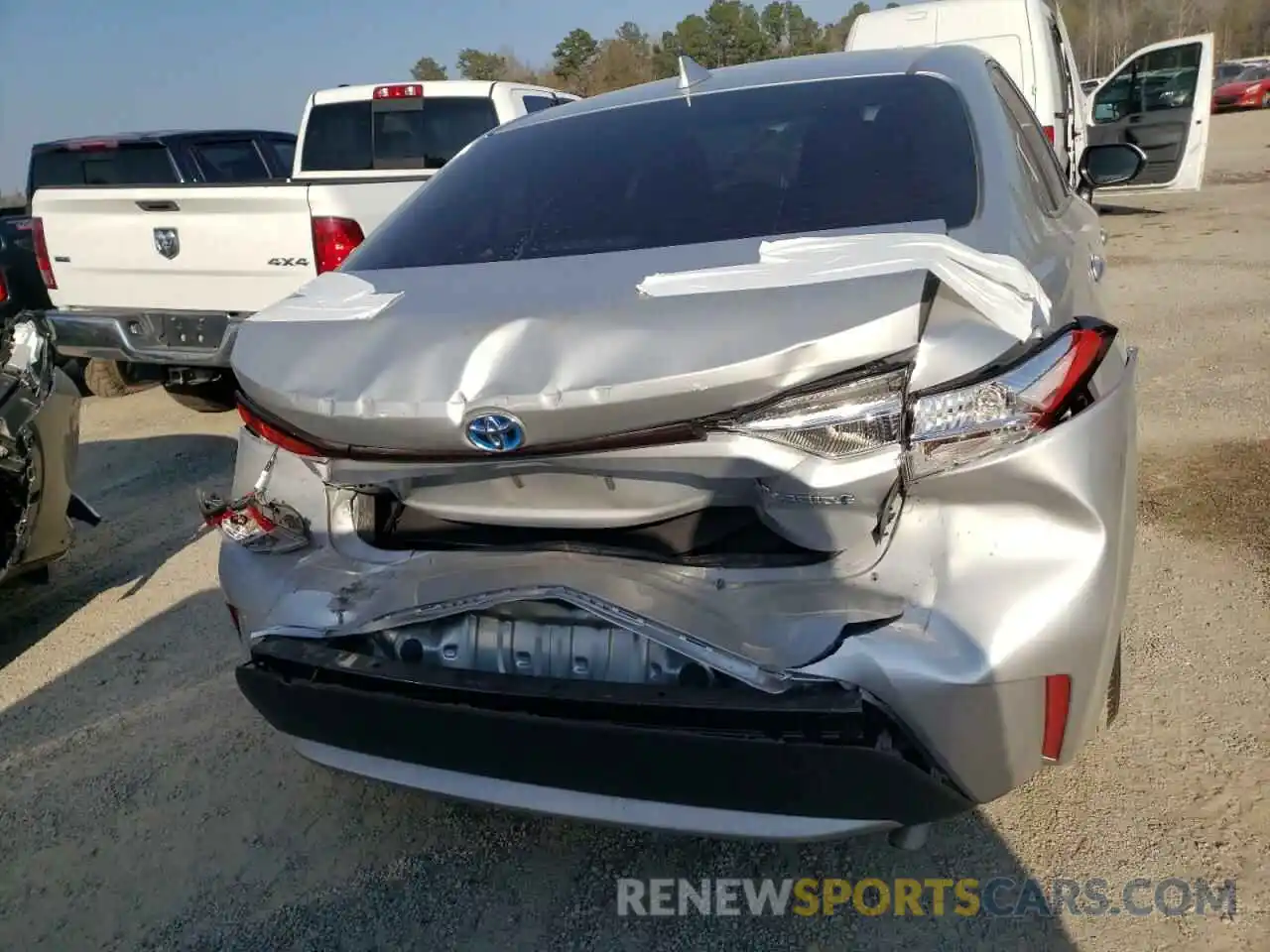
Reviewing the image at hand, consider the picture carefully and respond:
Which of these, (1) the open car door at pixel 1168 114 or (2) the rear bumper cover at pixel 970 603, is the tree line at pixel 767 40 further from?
(2) the rear bumper cover at pixel 970 603

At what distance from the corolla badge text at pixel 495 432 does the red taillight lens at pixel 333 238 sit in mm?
3763

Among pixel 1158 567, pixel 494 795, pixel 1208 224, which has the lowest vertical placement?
pixel 1208 224

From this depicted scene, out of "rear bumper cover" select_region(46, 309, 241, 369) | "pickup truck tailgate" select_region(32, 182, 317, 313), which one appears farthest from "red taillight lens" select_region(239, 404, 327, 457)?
"rear bumper cover" select_region(46, 309, 241, 369)

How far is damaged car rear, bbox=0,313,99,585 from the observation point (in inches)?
136

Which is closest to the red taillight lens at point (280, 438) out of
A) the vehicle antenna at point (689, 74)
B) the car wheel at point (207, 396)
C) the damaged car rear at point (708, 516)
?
the damaged car rear at point (708, 516)

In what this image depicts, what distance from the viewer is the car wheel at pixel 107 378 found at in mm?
7328

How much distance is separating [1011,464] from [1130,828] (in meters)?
1.15

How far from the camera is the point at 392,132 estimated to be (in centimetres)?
687

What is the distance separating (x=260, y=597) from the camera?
7.06 feet

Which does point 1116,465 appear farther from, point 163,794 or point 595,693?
point 163,794

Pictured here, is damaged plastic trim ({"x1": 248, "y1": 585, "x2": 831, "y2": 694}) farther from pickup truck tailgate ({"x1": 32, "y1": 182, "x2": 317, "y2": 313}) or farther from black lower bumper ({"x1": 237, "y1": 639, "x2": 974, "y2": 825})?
pickup truck tailgate ({"x1": 32, "y1": 182, "x2": 317, "y2": 313})

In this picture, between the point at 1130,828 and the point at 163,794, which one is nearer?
the point at 1130,828

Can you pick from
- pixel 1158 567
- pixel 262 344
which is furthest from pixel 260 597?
pixel 1158 567

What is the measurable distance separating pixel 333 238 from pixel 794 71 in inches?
121
